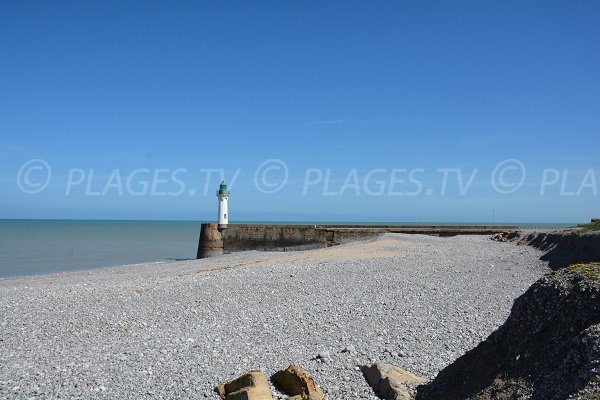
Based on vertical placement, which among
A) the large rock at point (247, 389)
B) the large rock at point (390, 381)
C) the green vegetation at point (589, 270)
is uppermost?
the green vegetation at point (589, 270)

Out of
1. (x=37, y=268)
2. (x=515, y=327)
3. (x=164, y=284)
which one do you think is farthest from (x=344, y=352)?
(x=37, y=268)

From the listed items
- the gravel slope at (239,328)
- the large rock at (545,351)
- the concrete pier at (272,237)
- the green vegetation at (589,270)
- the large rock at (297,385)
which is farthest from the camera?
the concrete pier at (272,237)

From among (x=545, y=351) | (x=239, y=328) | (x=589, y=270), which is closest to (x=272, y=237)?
(x=239, y=328)

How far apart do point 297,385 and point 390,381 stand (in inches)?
39.5

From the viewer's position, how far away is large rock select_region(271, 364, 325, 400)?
607cm

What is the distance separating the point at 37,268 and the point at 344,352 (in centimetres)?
2519

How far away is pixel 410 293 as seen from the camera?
12297 mm

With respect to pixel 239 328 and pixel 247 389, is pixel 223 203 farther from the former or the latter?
pixel 247 389

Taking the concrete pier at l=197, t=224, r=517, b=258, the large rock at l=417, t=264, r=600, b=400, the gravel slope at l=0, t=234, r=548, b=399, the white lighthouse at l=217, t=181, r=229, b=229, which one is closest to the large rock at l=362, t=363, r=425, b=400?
the gravel slope at l=0, t=234, r=548, b=399

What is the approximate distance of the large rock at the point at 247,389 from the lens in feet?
19.2

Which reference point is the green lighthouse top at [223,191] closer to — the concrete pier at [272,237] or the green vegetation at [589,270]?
the concrete pier at [272,237]

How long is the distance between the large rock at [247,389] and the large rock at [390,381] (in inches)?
46.8

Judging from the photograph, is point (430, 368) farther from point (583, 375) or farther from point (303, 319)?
point (583, 375)

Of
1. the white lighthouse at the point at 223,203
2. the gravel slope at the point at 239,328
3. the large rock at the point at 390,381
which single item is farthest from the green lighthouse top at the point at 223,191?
the large rock at the point at 390,381
